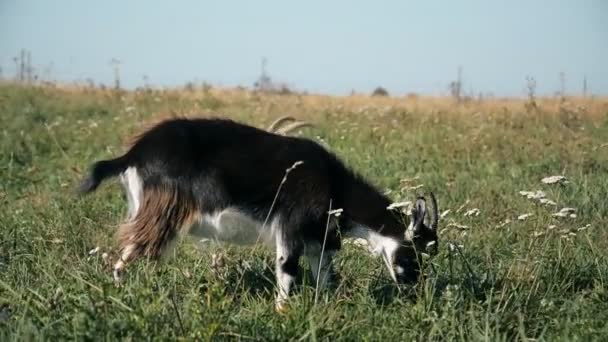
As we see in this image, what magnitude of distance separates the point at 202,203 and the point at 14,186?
4.55 metres

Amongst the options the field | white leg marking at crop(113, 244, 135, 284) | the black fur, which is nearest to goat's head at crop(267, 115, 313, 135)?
the field

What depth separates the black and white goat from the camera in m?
4.54

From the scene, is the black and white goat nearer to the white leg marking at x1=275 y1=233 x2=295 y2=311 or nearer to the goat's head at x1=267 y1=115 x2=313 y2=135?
the white leg marking at x1=275 y1=233 x2=295 y2=311

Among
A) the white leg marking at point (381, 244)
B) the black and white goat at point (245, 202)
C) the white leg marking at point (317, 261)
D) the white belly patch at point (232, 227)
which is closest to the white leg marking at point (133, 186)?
the black and white goat at point (245, 202)

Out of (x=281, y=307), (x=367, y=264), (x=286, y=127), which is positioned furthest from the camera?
(x=286, y=127)

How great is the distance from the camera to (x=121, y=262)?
4.29m

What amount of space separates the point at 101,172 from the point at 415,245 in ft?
6.59

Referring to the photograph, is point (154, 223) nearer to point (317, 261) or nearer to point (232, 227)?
point (232, 227)

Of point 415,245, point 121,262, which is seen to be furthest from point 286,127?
point 121,262

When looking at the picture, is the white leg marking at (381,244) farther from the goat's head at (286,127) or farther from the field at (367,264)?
the goat's head at (286,127)

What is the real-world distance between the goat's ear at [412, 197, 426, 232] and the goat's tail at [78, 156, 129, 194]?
183 centimetres

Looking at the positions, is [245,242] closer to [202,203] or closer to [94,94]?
[202,203]

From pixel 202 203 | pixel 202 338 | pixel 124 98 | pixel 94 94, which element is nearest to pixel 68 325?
pixel 202 338

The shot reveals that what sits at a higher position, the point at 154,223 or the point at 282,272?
the point at 154,223
